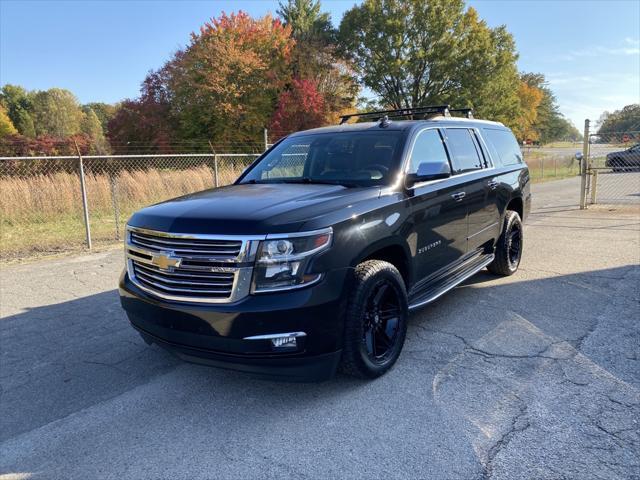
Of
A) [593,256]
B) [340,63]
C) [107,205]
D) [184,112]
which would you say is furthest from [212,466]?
[340,63]

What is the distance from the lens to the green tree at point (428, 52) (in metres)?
38.5

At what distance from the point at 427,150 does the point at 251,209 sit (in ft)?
6.57

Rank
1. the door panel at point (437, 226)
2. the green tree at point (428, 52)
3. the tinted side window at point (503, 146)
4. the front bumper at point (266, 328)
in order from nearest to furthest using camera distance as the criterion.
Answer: the front bumper at point (266, 328) < the door panel at point (437, 226) < the tinted side window at point (503, 146) < the green tree at point (428, 52)

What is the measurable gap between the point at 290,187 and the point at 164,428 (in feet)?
6.67

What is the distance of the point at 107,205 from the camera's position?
1289cm

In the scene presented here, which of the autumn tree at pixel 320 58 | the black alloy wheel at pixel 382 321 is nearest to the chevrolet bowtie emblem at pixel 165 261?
the black alloy wheel at pixel 382 321

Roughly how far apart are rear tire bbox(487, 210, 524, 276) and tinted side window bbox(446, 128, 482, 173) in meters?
1.08

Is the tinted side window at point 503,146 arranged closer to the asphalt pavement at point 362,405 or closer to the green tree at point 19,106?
the asphalt pavement at point 362,405

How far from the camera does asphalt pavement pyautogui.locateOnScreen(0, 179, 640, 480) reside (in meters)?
2.57

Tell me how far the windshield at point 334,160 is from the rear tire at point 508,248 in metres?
2.51

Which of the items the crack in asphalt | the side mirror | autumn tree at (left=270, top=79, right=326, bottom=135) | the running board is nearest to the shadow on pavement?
the running board

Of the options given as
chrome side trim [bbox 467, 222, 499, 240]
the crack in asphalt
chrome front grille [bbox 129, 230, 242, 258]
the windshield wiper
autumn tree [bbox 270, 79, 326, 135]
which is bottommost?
the crack in asphalt

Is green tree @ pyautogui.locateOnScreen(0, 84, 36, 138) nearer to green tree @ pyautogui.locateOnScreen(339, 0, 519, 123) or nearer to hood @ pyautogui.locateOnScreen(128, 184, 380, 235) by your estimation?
green tree @ pyautogui.locateOnScreen(339, 0, 519, 123)

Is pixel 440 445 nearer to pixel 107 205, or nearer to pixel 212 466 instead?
pixel 212 466
